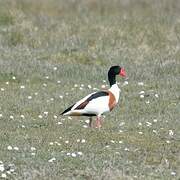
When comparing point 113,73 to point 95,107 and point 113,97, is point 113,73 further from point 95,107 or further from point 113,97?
point 95,107

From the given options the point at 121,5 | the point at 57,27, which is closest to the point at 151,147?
the point at 57,27

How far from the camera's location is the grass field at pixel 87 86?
1116cm

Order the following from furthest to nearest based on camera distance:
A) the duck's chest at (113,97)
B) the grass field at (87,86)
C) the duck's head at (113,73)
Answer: the duck's head at (113,73) < the duck's chest at (113,97) < the grass field at (87,86)

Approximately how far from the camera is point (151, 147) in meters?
12.2

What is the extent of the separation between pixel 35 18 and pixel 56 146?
14304 mm

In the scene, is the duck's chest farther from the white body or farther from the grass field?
the grass field

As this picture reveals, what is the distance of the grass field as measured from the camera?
1116 centimetres

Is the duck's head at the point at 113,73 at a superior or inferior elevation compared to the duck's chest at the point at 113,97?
superior

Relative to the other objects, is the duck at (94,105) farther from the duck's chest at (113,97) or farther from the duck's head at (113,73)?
the duck's head at (113,73)

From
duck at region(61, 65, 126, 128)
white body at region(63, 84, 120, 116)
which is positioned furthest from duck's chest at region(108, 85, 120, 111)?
white body at region(63, 84, 120, 116)

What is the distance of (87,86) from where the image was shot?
18.2 metres

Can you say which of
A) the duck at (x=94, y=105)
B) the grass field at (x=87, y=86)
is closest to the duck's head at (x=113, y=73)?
the duck at (x=94, y=105)

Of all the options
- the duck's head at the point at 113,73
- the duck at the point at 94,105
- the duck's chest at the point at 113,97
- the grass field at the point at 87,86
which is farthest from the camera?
the duck's head at the point at 113,73

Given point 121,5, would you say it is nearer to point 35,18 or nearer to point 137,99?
A: point 35,18
